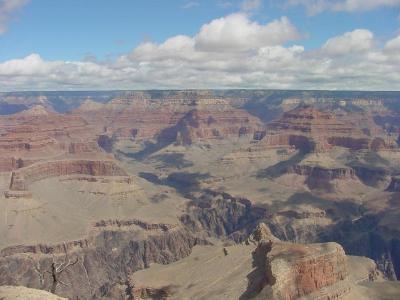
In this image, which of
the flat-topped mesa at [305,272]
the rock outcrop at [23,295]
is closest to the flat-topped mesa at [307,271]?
the flat-topped mesa at [305,272]

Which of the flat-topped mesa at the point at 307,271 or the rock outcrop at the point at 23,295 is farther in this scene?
the flat-topped mesa at the point at 307,271

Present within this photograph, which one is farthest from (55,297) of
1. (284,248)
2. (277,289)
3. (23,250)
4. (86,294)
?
(23,250)

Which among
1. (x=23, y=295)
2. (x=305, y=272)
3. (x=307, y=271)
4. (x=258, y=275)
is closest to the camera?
(x=23, y=295)

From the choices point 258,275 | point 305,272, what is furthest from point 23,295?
point 258,275

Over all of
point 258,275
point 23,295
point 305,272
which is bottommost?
point 258,275

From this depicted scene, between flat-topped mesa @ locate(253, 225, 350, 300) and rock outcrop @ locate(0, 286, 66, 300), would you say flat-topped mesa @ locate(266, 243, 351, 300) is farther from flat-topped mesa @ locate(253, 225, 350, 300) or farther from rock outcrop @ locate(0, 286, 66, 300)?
rock outcrop @ locate(0, 286, 66, 300)

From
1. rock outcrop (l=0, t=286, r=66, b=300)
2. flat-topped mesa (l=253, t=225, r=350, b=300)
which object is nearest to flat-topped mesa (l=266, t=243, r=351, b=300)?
flat-topped mesa (l=253, t=225, r=350, b=300)

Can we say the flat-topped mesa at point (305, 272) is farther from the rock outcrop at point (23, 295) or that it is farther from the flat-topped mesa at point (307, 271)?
the rock outcrop at point (23, 295)

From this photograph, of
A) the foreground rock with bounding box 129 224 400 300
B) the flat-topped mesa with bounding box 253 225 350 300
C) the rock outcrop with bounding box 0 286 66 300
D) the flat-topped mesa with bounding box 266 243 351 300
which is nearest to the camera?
the rock outcrop with bounding box 0 286 66 300

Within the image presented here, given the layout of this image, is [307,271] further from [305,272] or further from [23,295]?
[23,295]

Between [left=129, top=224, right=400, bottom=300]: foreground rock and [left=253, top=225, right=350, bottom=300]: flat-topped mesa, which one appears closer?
[left=253, top=225, right=350, bottom=300]: flat-topped mesa

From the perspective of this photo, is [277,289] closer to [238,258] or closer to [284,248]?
[284,248]

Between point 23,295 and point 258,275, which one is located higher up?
point 23,295
